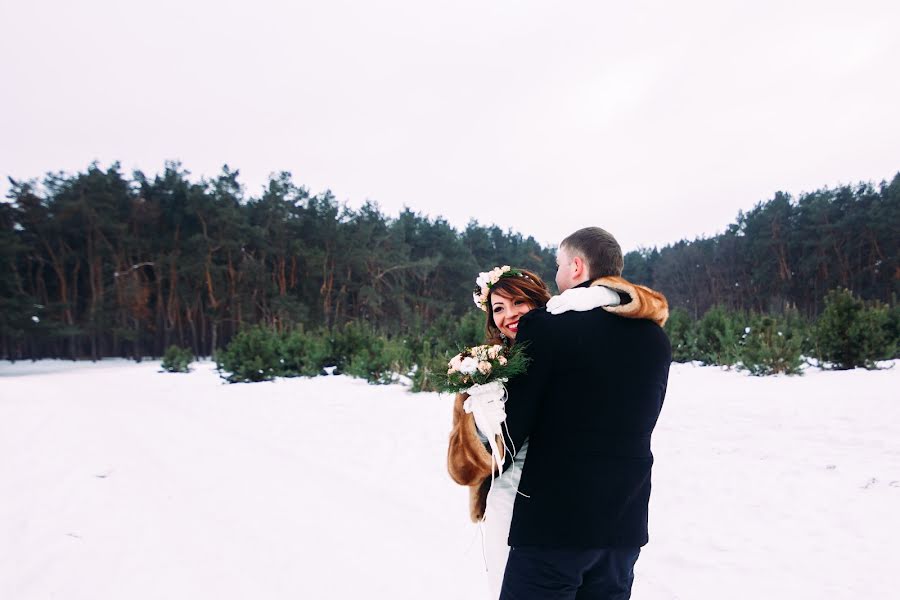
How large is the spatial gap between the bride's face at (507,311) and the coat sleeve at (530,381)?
480 mm

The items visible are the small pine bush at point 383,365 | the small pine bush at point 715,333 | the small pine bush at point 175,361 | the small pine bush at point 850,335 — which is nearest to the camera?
the small pine bush at point 850,335

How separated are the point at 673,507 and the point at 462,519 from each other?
178 cm

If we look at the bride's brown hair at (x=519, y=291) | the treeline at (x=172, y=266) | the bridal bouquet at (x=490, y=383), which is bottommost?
the bridal bouquet at (x=490, y=383)

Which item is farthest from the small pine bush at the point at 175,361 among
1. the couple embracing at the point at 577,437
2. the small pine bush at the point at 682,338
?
the couple embracing at the point at 577,437

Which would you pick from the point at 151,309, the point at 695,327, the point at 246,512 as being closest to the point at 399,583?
the point at 246,512

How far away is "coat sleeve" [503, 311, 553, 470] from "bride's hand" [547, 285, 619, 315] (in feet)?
0.13

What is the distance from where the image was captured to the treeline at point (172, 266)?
3694cm

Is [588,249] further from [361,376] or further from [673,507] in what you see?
[361,376]

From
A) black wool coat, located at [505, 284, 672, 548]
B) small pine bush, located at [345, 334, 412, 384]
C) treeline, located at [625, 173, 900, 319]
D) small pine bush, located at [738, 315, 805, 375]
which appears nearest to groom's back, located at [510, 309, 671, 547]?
black wool coat, located at [505, 284, 672, 548]

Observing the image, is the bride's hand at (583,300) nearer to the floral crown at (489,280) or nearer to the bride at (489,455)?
the bride at (489,455)

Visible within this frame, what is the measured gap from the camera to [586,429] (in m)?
1.48

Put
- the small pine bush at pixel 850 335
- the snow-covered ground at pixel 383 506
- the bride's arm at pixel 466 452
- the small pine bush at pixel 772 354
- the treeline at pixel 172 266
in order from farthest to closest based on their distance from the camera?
the treeline at pixel 172 266 → the small pine bush at pixel 772 354 → the small pine bush at pixel 850 335 → the snow-covered ground at pixel 383 506 → the bride's arm at pixel 466 452

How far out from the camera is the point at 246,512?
447 centimetres

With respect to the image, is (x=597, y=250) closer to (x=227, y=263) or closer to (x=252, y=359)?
(x=252, y=359)
